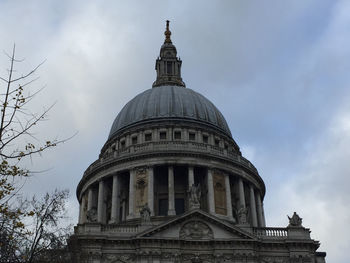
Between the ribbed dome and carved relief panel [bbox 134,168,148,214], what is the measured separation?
10.0 metres

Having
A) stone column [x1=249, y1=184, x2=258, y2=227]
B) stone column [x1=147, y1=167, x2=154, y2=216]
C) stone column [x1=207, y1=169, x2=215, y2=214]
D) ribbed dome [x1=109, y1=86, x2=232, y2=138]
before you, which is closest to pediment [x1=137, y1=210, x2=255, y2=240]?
stone column [x1=207, y1=169, x2=215, y2=214]

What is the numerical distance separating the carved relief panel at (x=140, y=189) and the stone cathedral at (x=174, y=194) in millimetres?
109

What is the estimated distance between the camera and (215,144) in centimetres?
6353

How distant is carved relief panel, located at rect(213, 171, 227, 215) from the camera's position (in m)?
55.2

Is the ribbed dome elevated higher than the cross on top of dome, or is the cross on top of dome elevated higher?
the cross on top of dome

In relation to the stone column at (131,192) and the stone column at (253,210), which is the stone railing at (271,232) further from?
the stone column at (131,192)

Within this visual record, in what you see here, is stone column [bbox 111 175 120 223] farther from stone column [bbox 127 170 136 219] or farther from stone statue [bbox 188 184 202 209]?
stone statue [bbox 188 184 202 209]

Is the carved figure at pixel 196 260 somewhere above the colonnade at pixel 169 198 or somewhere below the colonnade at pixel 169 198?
below

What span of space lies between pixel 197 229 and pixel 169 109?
80.8 ft

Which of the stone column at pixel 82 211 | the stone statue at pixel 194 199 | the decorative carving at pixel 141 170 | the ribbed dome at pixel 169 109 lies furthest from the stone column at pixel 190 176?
the stone column at pixel 82 211

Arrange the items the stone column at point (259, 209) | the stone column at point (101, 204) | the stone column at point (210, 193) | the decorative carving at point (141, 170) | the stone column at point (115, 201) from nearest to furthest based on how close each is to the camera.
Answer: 1. the stone column at point (210, 193)
2. the stone column at point (115, 201)
3. the decorative carving at point (141, 170)
4. the stone column at point (101, 204)
5. the stone column at point (259, 209)

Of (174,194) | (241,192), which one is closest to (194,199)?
(174,194)

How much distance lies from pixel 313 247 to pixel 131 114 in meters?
31.4

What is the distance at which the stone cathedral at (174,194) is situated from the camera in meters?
42.0
